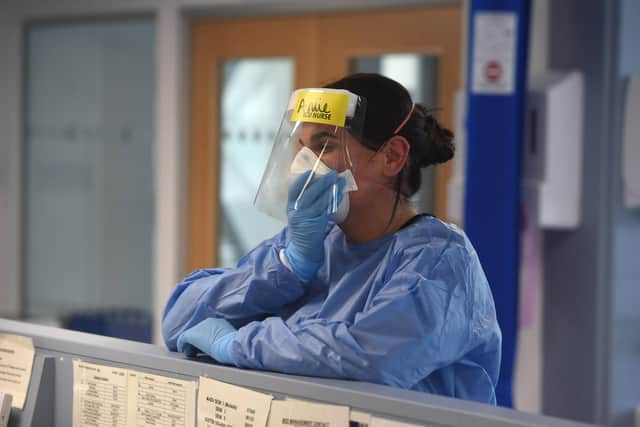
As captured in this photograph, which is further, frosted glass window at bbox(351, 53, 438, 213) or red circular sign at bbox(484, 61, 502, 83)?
frosted glass window at bbox(351, 53, 438, 213)

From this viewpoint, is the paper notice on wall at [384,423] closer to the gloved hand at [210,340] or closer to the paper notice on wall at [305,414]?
the paper notice on wall at [305,414]

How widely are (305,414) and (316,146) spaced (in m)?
0.45

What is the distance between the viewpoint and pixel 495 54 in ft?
8.55

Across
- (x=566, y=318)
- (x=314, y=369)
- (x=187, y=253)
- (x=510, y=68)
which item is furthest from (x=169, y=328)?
(x=187, y=253)

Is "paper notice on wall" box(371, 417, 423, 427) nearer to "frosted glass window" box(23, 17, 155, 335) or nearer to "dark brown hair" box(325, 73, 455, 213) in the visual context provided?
"dark brown hair" box(325, 73, 455, 213)

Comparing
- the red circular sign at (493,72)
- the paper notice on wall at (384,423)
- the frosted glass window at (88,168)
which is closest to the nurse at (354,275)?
Answer: the paper notice on wall at (384,423)

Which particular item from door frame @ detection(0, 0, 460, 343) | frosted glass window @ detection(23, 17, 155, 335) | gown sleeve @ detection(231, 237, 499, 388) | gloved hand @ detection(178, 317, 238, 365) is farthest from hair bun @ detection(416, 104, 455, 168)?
frosted glass window @ detection(23, 17, 155, 335)

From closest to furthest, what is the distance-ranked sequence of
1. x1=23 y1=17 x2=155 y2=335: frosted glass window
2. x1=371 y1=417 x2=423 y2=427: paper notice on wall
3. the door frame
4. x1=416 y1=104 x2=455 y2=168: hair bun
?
x1=371 y1=417 x2=423 y2=427: paper notice on wall < x1=416 y1=104 x2=455 y2=168: hair bun < the door frame < x1=23 y1=17 x2=155 y2=335: frosted glass window

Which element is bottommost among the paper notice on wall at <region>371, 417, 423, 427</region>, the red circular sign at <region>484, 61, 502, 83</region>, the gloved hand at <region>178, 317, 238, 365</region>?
the paper notice on wall at <region>371, 417, 423, 427</region>

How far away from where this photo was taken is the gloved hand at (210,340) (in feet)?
3.82

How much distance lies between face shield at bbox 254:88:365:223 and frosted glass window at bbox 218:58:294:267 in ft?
7.65

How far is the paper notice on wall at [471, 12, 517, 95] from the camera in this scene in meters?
2.58

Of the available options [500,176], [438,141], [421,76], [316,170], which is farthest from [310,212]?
[421,76]

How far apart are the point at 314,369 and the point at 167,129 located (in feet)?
9.09
